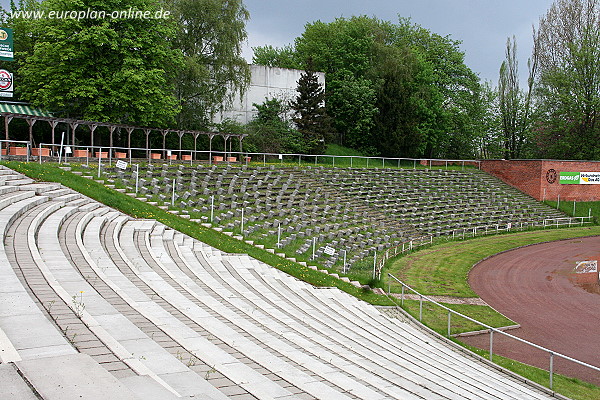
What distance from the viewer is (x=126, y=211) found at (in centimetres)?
1934

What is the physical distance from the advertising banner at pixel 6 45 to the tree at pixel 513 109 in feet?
159

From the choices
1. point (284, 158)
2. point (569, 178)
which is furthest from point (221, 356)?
point (569, 178)

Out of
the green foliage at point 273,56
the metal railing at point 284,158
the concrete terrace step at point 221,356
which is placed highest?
the green foliage at point 273,56

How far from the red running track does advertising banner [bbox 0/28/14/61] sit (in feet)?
78.0

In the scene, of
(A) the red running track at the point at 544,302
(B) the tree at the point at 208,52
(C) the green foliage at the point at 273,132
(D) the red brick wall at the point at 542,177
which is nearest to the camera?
(A) the red running track at the point at 544,302

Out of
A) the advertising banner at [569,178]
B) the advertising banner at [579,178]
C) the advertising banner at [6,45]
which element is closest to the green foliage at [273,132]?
the advertising banner at [6,45]

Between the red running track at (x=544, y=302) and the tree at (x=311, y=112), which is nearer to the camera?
the red running track at (x=544, y=302)

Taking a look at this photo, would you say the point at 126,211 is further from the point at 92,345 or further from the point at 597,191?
the point at 597,191

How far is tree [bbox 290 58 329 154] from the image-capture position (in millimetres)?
44906

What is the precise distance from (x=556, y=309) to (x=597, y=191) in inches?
1372

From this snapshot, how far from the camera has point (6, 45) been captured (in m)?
25.8

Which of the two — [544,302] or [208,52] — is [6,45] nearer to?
[208,52]

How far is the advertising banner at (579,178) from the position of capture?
1877 inches

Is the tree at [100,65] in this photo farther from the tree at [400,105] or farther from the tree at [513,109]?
the tree at [513,109]
